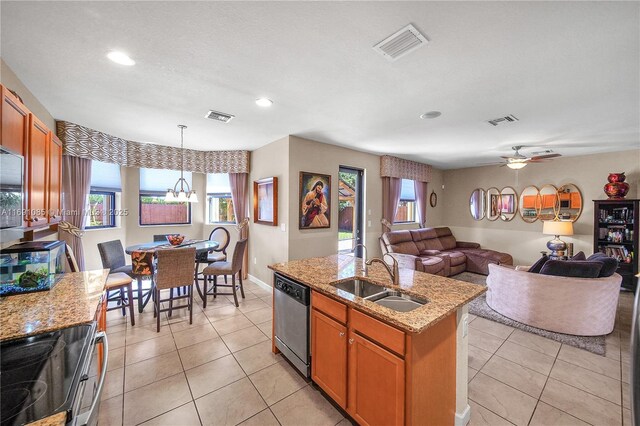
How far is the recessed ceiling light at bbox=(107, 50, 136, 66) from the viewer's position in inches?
74.4

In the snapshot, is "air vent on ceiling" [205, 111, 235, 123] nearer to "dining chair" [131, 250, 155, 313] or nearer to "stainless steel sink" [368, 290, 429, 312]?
"dining chair" [131, 250, 155, 313]

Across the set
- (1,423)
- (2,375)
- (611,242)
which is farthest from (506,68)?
(611,242)

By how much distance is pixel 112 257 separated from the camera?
362 cm

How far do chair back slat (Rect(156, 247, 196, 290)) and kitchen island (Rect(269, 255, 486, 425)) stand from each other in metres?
1.90

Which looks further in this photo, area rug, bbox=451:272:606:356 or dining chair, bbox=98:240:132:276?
dining chair, bbox=98:240:132:276

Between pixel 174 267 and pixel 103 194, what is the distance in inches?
99.7

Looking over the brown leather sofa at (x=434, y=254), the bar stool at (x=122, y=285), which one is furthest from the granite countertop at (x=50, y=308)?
the brown leather sofa at (x=434, y=254)

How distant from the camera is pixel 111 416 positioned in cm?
184

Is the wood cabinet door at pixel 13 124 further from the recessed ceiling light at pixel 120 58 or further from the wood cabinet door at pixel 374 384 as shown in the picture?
the wood cabinet door at pixel 374 384

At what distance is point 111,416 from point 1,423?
4.77 feet

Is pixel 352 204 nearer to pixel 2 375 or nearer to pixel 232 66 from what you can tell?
pixel 232 66

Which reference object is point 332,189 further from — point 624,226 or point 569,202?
point 624,226

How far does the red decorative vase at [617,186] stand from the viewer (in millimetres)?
4555

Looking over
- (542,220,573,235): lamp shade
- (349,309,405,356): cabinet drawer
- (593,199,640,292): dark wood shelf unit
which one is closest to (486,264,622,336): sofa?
(542,220,573,235): lamp shade
